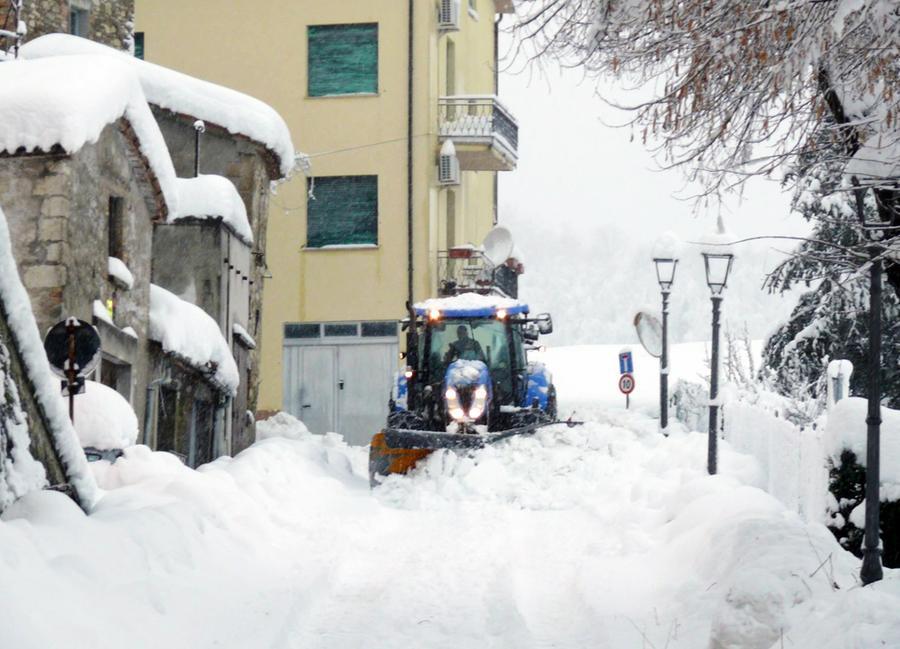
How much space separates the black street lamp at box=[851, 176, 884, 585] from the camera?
8.70m

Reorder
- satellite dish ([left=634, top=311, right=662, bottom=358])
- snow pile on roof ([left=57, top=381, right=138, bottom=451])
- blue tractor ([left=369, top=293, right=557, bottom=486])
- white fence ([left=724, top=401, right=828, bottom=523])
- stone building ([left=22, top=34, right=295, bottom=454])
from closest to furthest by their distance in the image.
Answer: white fence ([left=724, top=401, right=828, bottom=523]) → snow pile on roof ([left=57, top=381, right=138, bottom=451]) → blue tractor ([left=369, top=293, right=557, bottom=486]) → stone building ([left=22, top=34, right=295, bottom=454]) → satellite dish ([left=634, top=311, right=662, bottom=358])

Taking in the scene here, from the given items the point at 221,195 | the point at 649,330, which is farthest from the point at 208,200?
the point at 649,330

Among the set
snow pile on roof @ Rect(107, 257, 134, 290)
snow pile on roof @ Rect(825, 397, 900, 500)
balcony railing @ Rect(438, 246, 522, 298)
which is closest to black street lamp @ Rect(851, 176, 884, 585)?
snow pile on roof @ Rect(825, 397, 900, 500)

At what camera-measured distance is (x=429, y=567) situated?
38.8 ft

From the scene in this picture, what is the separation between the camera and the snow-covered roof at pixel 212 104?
23.3 meters

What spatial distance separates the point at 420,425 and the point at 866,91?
11.5m

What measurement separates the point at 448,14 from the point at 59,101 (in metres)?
19.2

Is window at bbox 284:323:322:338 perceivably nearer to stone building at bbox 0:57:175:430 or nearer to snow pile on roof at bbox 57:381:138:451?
stone building at bbox 0:57:175:430

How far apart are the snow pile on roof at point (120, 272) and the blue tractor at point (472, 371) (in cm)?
369

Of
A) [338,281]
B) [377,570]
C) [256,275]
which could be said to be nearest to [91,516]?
[377,570]

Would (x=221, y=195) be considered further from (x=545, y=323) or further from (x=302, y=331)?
(x=302, y=331)

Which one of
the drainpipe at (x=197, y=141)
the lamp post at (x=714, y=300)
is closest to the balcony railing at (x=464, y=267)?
the drainpipe at (x=197, y=141)

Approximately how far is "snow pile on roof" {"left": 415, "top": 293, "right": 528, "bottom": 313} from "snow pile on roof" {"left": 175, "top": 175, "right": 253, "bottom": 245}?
3705 millimetres

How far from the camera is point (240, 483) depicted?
15297 millimetres
